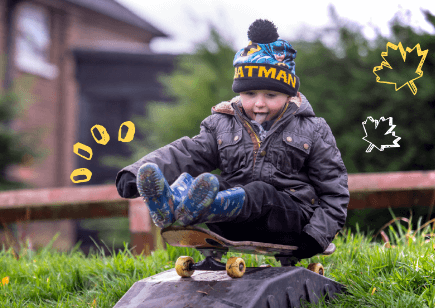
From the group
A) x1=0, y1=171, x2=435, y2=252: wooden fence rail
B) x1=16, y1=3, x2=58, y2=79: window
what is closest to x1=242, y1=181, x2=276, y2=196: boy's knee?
x1=0, y1=171, x2=435, y2=252: wooden fence rail

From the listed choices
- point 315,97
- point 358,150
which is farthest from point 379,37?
point 358,150

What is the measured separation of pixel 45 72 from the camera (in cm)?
1052

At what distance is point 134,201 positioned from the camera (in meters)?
3.59

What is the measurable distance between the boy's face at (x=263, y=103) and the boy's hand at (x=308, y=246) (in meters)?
0.61

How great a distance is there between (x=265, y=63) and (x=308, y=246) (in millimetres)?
898

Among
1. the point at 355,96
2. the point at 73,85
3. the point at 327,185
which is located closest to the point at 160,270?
the point at 327,185

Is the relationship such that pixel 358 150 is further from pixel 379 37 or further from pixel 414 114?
pixel 379 37

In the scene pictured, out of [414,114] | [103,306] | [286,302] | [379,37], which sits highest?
[379,37]

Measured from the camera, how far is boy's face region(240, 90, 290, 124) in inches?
88.8

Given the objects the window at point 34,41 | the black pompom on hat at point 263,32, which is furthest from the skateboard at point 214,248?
the window at point 34,41

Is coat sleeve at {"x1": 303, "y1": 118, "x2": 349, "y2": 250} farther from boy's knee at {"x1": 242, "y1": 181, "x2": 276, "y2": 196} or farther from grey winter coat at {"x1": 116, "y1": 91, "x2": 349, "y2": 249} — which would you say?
boy's knee at {"x1": 242, "y1": 181, "x2": 276, "y2": 196}

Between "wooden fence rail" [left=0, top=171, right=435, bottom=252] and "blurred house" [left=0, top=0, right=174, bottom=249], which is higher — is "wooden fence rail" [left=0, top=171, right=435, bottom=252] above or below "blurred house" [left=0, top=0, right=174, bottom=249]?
below

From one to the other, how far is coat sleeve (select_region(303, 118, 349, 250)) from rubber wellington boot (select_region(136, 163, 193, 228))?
694mm

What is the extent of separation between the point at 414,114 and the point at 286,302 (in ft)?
8.87
